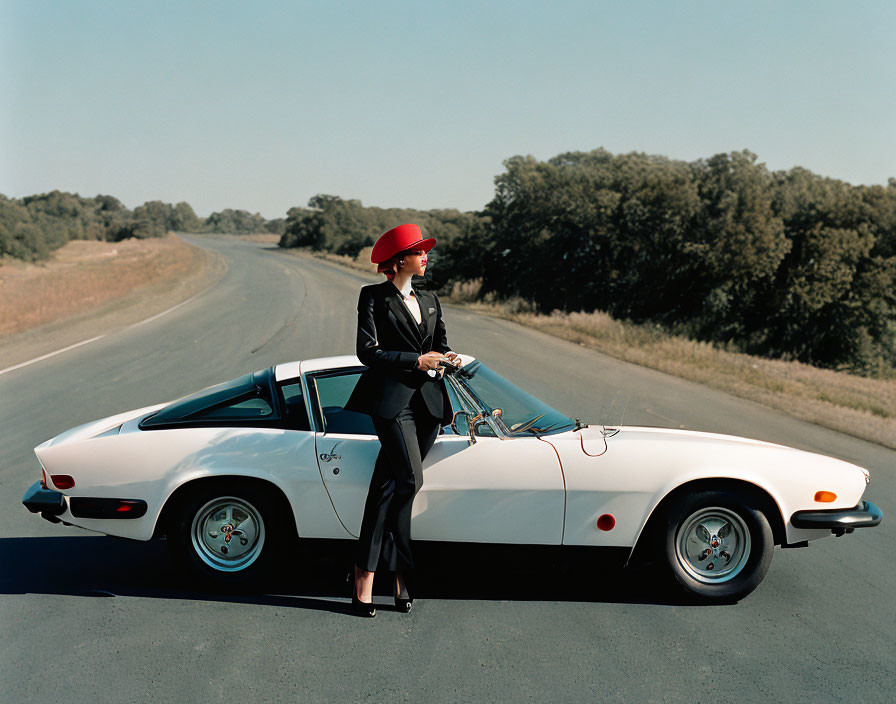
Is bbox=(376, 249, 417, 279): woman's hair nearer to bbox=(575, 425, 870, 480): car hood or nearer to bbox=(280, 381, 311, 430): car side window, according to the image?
bbox=(280, 381, 311, 430): car side window

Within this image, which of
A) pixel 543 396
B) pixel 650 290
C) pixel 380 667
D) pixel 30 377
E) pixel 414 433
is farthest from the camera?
pixel 650 290

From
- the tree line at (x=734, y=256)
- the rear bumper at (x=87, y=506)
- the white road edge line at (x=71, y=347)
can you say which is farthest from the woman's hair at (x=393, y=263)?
the tree line at (x=734, y=256)

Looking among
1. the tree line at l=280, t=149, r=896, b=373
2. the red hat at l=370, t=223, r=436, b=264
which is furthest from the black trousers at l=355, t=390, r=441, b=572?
the tree line at l=280, t=149, r=896, b=373

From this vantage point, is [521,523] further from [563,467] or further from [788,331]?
[788,331]

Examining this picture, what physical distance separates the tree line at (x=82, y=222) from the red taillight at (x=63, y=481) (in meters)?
50.5

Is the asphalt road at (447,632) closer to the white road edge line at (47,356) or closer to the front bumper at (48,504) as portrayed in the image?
the front bumper at (48,504)

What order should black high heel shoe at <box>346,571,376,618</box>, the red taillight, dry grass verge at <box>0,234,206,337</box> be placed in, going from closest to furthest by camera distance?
black high heel shoe at <box>346,571,376,618</box> < the red taillight < dry grass verge at <box>0,234,206,337</box>

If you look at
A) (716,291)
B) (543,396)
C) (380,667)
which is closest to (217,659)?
(380,667)

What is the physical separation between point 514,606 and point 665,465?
106 centimetres

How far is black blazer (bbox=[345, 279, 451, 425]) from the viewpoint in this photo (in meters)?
3.71

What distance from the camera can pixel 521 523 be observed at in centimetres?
389

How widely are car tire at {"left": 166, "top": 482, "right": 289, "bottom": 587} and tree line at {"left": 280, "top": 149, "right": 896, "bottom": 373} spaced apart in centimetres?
2590

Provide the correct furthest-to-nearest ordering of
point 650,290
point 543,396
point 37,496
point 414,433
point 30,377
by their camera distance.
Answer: point 650,290
point 30,377
point 543,396
point 37,496
point 414,433

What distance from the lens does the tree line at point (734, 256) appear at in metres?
27.2
